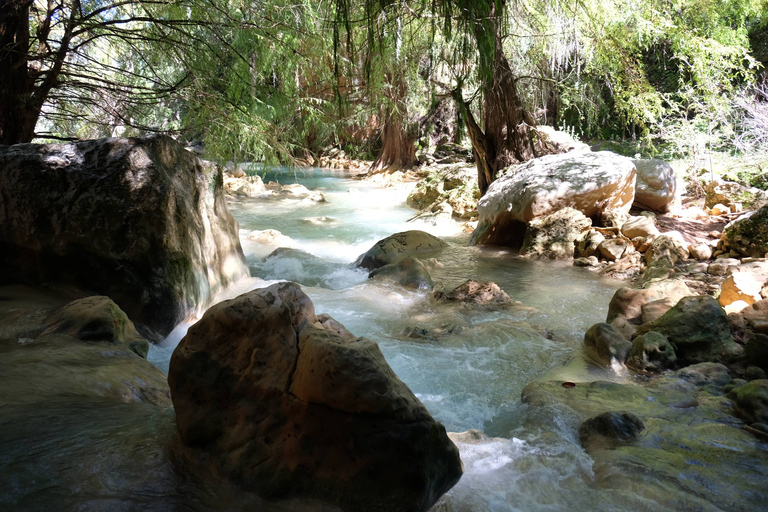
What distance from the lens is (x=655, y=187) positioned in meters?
8.17

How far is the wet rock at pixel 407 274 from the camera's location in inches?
226

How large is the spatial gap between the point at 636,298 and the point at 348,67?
3.10 m

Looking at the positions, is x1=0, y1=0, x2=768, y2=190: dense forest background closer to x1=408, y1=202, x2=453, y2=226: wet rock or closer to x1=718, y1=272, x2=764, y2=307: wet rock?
x1=408, y1=202, x2=453, y2=226: wet rock

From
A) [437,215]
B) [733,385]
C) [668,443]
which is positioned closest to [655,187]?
[437,215]

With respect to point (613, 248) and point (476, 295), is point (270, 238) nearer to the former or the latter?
point (476, 295)

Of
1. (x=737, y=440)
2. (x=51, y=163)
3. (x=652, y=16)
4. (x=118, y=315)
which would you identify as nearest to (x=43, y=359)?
(x=118, y=315)

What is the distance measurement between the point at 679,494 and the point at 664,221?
6.70m

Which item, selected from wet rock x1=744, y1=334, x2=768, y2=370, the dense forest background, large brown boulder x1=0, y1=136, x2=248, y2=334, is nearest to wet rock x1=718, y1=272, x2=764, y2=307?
wet rock x1=744, y1=334, x2=768, y2=370

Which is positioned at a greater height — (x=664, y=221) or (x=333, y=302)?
(x=664, y=221)

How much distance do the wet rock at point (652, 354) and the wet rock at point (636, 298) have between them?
0.73 metres

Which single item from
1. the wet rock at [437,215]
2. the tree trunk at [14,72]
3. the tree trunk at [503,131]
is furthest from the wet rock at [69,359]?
the wet rock at [437,215]

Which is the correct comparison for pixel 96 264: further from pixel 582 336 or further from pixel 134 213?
pixel 582 336

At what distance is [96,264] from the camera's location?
3.78 m

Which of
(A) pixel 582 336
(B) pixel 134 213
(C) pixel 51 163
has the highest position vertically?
(C) pixel 51 163
